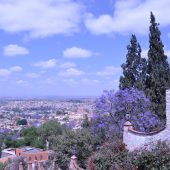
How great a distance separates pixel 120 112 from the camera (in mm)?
20281

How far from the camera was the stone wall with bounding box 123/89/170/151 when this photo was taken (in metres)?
13.2

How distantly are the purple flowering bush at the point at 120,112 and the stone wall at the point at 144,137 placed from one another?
498 cm

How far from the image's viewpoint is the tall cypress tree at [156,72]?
21.4 meters

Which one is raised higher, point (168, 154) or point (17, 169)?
point (168, 154)

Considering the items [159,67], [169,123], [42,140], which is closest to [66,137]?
[159,67]

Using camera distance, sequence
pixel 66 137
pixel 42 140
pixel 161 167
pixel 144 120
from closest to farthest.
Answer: pixel 161 167 < pixel 144 120 < pixel 66 137 < pixel 42 140

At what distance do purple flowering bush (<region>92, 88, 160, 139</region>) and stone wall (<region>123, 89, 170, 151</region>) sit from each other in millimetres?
4984

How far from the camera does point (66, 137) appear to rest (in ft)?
68.7

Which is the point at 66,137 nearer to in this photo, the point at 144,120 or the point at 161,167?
the point at 144,120

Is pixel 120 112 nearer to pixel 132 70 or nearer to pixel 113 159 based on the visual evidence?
Result: pixel 132 70

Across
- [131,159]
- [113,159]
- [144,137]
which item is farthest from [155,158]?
[144,137]

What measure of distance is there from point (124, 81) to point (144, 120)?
4.34 m

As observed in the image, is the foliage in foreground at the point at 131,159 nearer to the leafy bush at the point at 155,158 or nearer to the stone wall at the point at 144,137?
the leafy bush at the point at 155,158

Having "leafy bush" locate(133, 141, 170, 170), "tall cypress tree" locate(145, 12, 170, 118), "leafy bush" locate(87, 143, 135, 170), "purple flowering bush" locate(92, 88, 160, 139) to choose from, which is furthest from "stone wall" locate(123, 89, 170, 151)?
"tall cypress tree" locate(145, 12, 170, 118)
